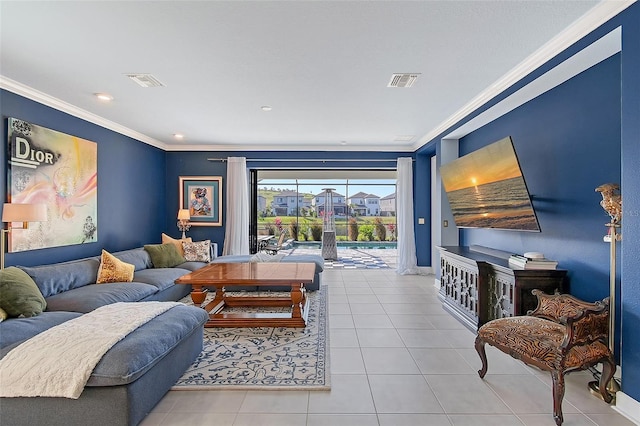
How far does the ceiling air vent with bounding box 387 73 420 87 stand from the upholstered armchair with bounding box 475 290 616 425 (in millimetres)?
2312

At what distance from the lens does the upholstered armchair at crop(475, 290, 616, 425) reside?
2.10 m

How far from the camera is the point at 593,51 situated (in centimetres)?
244

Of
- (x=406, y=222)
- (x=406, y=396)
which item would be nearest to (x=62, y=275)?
(x=406, y=396)

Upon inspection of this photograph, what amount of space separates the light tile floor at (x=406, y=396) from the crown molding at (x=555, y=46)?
101 inches

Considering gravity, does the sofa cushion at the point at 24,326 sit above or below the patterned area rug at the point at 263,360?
above

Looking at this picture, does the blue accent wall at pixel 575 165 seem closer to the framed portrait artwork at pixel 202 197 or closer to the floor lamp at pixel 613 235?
the floor lamp at pixel 613 235

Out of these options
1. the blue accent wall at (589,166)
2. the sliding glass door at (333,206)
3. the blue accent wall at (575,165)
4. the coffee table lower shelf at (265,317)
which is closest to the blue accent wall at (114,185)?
the coffee table lower shelf at (265,317)

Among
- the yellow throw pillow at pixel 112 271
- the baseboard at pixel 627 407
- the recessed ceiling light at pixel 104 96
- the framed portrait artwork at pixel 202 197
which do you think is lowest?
the baseboard at pixel 627 407

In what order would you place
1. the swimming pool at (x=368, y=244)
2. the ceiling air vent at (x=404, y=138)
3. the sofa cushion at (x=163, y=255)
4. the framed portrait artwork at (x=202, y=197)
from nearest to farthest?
1. the sofa cushion at (x=163, y=255)
2. the ceiling air vent at (x=404, y=138)
3. the framed portrait artwork at (x=202, y=197)
4. the swimming pool at (x=368, y=244)

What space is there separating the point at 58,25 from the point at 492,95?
12.9 ft

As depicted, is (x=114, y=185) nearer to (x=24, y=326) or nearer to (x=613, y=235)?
(x=24, y=326)

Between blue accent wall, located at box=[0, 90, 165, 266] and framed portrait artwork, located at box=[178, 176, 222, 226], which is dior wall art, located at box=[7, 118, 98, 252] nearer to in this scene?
blue accent wall, located at box=[0, 90, 165, 266]

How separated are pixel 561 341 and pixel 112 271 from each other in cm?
452

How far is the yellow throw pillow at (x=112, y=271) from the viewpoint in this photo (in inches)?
157
